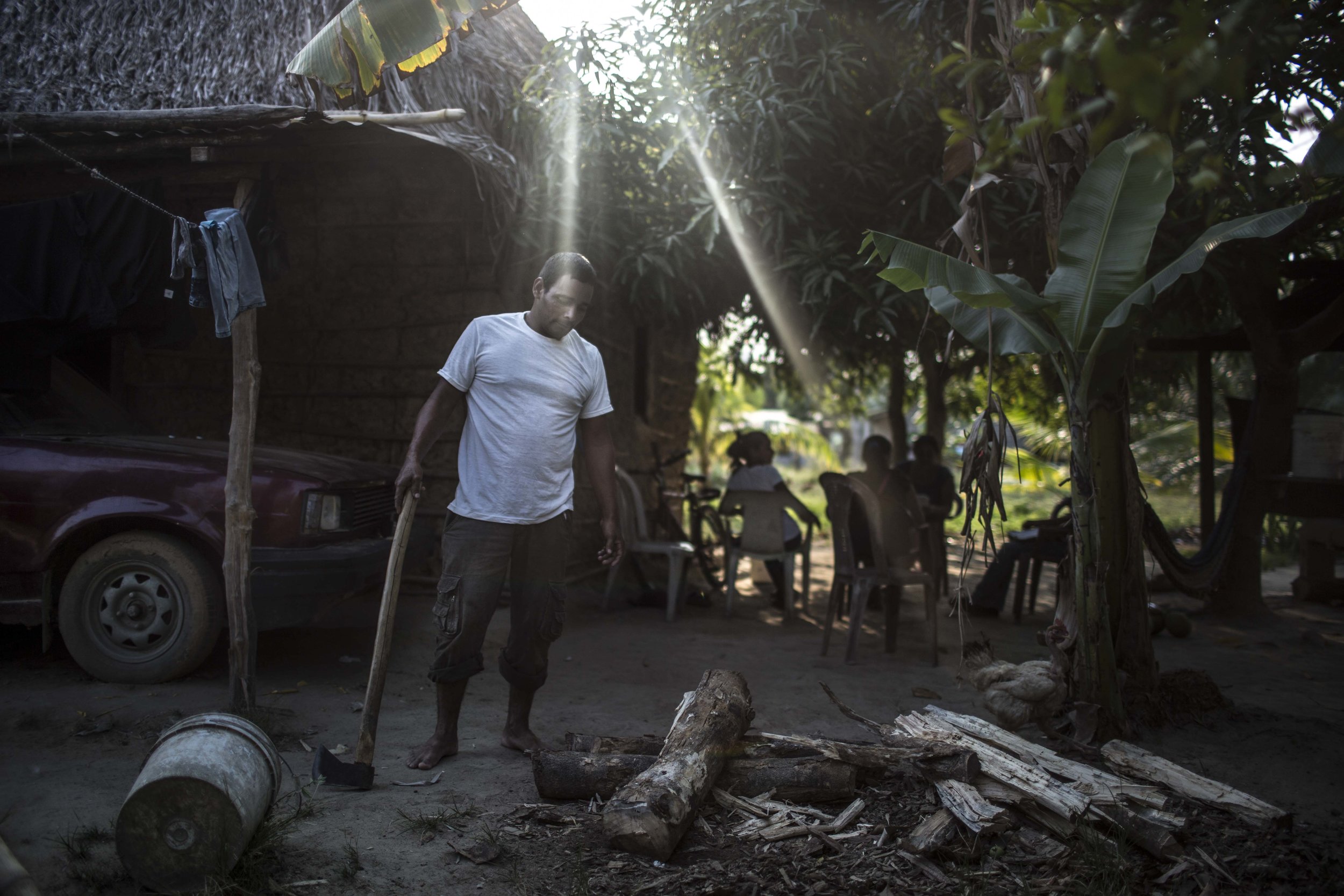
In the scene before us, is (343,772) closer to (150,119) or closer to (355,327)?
(150,119)

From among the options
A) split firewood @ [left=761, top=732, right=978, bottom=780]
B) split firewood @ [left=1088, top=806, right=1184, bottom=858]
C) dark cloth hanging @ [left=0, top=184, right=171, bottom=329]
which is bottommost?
split firewood @ [left=1088, top=806, right=1184, bottom=858]

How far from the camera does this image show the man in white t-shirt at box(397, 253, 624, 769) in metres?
3.40

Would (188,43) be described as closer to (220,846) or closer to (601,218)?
(601,218)

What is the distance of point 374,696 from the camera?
3.23 m

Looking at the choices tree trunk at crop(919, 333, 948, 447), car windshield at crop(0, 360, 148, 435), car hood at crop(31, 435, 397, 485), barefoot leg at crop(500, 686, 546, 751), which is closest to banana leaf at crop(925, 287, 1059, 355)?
barefoot leg at crop(500, 686, 546, 751)

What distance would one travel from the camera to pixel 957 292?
3578mm

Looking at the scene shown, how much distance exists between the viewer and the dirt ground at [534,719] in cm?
265

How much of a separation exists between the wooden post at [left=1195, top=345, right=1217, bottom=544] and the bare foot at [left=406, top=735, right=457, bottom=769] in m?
6.72

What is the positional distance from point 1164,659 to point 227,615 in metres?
5.48

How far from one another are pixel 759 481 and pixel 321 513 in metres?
3.39

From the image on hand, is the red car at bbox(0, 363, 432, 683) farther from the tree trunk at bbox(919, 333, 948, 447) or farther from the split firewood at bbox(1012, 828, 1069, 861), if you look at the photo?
the tree trunk at bbox(919, 333, 948, 447)

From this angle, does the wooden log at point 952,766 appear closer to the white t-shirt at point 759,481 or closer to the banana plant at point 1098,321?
the banana plant at point 1098,321

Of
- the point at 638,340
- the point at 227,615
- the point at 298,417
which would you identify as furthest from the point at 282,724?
the point at 638,340

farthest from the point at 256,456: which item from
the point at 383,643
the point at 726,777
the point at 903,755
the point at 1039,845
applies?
the point at 1039,845
